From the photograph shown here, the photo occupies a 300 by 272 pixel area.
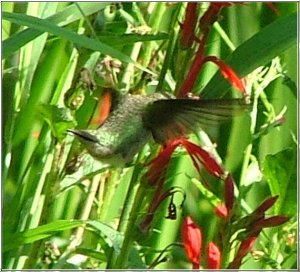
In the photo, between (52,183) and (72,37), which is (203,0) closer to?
(72,37)

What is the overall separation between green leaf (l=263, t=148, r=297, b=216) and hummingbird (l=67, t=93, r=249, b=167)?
0.19 meters

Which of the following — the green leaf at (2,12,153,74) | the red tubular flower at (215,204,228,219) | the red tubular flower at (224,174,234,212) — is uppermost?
the green leaf at (2,12,153,74)

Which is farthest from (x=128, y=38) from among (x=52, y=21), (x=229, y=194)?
(x=229, y=194)

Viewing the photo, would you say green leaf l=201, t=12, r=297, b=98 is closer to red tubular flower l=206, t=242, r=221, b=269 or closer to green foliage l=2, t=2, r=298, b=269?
green foliage l=2, t=2, r=298, b=269

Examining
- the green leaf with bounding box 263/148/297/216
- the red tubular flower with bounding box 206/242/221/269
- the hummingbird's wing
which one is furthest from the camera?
the green leaf with bounding box 263/148/297/216

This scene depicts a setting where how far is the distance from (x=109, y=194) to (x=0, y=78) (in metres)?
0.21

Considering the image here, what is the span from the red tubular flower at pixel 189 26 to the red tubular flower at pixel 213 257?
209mm

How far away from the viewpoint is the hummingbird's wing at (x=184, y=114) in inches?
25.0

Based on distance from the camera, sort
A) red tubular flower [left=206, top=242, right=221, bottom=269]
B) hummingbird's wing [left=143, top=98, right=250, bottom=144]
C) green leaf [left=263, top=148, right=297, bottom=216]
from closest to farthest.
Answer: hummingbird's wing [left=143, top=98, right=250, bottom=144], red tubular flower [left=206, top=242, right=221, bottom=269], green leaf [left=263, top=148, right=297, bottom=216]

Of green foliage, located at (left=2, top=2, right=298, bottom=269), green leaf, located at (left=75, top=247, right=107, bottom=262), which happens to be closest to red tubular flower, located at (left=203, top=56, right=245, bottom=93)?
green foliage, located at (left=2, top=2, right=298, bottom=269)

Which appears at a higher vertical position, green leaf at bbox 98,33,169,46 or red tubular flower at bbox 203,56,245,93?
green leaf at bbox 98,33,169,46

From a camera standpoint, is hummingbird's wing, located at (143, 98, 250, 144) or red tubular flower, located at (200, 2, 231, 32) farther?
red tubular flower, located at (200, 2, 231, 32)

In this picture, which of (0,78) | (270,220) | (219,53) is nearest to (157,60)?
(219,53)

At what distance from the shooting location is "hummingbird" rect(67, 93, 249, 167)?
2.16 ft
